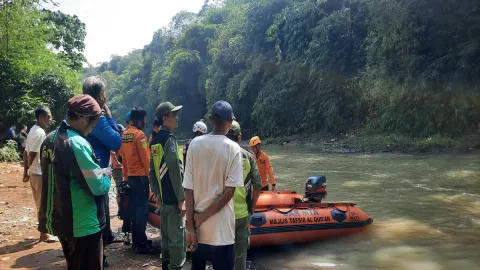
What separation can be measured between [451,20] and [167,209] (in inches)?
632

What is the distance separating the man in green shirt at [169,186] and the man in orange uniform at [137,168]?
62 centimetres

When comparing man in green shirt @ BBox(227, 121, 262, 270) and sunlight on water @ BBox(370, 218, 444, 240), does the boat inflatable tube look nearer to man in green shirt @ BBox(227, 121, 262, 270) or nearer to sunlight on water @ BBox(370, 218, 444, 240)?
sunlight on water @ BBox(370, 218, 444, 240)

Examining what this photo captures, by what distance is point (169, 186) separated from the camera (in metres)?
3.46

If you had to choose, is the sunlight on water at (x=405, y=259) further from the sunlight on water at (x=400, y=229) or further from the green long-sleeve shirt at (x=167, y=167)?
the green long-sleeve shirt at (x=167, y=167)

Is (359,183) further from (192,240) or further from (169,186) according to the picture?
(192,240)

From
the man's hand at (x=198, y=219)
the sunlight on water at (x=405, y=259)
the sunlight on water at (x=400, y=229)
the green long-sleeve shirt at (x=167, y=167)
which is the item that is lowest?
the sunlight on water at (x=405, y=259)

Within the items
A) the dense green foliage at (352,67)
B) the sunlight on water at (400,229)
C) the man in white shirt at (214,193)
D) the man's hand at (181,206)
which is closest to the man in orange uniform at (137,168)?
the man's hand at (181,206)

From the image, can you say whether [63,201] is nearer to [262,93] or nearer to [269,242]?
[269,242]

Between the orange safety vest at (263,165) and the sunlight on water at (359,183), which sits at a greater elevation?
the orange safety vest at (263,165)

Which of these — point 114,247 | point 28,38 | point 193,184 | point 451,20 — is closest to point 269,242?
point 114,247

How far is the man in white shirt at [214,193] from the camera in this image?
2445mm

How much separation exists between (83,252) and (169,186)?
1.13m

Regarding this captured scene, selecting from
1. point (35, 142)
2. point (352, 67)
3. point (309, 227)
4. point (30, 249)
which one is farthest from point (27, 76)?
point (352, 67)

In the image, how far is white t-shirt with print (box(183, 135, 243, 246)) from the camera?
8.02 ft
